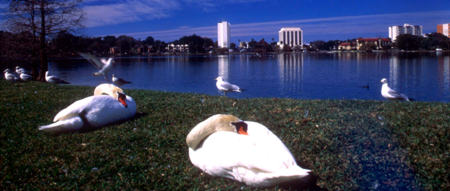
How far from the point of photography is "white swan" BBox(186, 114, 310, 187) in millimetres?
3984

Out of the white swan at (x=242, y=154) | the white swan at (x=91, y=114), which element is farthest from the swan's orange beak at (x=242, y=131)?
the white swan at (x=91, y=114)

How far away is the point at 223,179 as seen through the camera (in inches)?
179

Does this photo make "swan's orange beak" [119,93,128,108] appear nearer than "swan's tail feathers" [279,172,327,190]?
No

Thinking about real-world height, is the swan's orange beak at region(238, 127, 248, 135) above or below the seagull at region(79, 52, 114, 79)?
below

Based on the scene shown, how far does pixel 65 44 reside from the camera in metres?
20.8

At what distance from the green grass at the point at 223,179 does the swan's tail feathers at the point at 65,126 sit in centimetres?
15

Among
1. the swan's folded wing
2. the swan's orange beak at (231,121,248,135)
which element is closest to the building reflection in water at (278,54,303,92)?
the swan's folded wing

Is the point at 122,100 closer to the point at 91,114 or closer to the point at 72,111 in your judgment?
the point at 91,114

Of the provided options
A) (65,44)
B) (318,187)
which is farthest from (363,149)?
(65,44)

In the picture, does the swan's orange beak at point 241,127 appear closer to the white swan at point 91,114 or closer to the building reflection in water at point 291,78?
the white swan at point 91,114

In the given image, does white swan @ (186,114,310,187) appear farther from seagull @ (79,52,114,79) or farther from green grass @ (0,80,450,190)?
seagull @ (79,52,114,79)

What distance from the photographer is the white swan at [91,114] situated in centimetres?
671

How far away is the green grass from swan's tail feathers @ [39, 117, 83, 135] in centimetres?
15

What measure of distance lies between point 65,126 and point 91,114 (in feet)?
1.88
